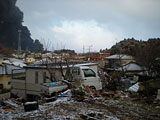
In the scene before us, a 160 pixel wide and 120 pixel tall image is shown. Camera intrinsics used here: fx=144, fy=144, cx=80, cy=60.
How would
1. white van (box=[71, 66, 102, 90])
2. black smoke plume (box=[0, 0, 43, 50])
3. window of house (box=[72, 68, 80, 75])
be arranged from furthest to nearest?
black smoke plume (box=[0, 0, 43, 50]) < window of house (box=[72, 68, 80, 75]) < white van (box=[71, 66, 102, 90])

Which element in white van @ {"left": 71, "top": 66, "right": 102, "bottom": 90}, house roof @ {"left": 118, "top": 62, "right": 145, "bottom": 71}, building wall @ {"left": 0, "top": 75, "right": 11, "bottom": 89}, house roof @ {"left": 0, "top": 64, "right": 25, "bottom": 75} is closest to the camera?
white van @ {"left": 71, "top": 66, "right": 102, "bottom": 90}

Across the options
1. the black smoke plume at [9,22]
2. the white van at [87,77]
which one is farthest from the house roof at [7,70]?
the black smoke plume at [9,22]

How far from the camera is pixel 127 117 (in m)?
4.02

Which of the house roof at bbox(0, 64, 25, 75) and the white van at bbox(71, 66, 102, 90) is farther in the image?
the house roof at bbox(0, 64, 25, 75)

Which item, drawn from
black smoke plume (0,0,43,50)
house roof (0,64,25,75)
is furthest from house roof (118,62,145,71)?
black smoke plume (0,0,43,50)

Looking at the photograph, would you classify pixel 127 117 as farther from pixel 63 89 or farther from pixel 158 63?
pixel 158 63

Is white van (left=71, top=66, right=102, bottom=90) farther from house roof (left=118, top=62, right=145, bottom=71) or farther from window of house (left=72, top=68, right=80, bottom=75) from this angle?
house roof (left=118, top=62, right=145, bottom=71)

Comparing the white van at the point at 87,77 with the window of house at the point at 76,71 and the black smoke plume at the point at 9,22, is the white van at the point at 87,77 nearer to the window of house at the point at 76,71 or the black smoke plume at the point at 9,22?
the window of house at the point at 76,71

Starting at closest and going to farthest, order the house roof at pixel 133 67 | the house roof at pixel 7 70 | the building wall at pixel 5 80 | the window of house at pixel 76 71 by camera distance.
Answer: the window of house at pixel 76 71
the building wall at pixel 5 80
the house roof at pixel 7 70
the house roof at pixel 133 67

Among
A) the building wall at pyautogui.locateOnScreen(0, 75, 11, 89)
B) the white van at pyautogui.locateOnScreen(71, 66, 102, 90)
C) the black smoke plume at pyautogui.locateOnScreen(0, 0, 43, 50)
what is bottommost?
the building wall at pyautogui.locateOnScreen(0, 75, 11, 89)

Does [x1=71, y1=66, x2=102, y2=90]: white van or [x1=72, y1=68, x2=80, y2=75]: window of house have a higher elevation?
[x1=72, y1=68, x2=80, y2=75]: window of house

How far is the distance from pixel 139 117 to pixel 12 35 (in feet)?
338

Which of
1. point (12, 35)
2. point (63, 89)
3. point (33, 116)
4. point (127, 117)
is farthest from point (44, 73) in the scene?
point (12, 35)

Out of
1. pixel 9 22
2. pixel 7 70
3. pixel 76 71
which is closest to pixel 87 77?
pixel 76 71
